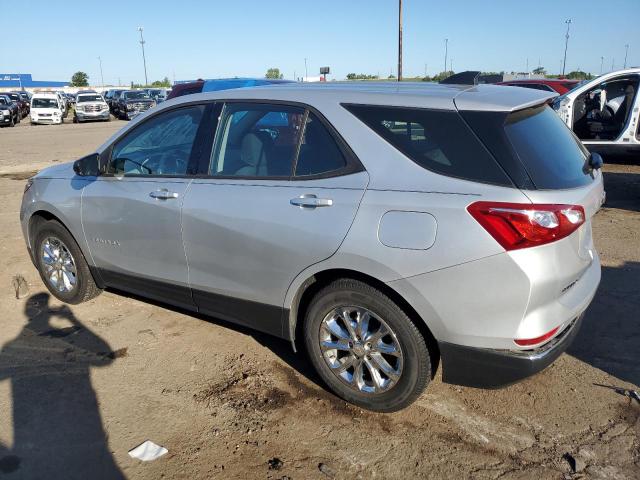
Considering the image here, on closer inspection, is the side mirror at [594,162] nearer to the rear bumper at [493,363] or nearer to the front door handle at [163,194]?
the rear bumper at [493,363]

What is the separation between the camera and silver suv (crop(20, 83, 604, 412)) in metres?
2.55

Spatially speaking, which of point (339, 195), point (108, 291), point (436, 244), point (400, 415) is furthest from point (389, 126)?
point (108, 291)

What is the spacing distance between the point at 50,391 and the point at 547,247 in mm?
3068

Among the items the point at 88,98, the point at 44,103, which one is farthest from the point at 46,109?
the point at 88,98

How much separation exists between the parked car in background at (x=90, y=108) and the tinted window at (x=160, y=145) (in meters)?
32.4

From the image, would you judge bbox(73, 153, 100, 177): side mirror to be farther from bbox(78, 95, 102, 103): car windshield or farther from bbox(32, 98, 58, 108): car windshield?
bbox(78, 95, 102, 103): car windshield

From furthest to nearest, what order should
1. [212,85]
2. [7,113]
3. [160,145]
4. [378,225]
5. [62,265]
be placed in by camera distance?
[7,113] → [212,85] → [62,265] → [160,145] → [378,225]

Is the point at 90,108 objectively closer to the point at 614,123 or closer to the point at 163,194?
the point at 614,123

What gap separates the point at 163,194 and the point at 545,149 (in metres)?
2.41

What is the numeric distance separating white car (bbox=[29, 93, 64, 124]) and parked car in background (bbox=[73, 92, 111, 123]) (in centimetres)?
113

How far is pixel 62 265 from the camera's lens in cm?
465

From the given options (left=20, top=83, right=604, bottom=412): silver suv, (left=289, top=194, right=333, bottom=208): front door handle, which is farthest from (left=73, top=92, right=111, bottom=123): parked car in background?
(left=289, top=194, right=333, bottom=208): front door handle

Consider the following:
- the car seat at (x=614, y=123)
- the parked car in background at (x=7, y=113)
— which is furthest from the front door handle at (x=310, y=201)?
A: the parked car in background at (x=7, y=113)

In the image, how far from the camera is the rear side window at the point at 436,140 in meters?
2.60
